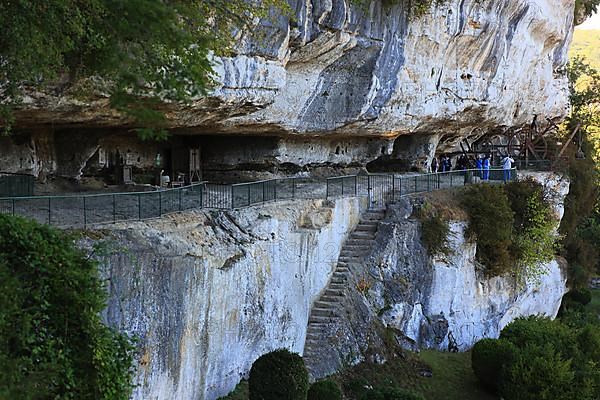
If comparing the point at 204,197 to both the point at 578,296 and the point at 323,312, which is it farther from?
the point at 578,296

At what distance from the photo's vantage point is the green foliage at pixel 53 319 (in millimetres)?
7867

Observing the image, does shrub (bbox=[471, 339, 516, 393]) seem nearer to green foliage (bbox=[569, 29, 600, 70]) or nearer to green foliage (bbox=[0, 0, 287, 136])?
green foliage (bbox=[0, 0, 287, 136])

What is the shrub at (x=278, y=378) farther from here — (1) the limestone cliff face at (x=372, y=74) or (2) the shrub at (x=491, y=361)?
(2) the shrub at (x=491, y=361)

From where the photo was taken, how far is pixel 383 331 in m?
16.4

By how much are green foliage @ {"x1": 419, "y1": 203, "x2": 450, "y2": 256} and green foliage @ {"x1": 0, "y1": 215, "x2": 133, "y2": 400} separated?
10.9 metres

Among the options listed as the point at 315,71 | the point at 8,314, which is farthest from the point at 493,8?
the point at 8,314

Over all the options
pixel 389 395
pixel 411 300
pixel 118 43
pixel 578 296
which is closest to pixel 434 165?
pixel 578 296

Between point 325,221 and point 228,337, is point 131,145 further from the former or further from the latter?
point 228,337

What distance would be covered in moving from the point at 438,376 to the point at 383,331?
5.35ft

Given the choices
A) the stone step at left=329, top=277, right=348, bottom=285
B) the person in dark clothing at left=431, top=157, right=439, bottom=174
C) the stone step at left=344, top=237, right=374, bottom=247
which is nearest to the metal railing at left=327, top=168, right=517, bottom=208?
the stone step at left=344, top=237, right=374, bottom=247

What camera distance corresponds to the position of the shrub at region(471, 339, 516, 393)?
54.2 feet

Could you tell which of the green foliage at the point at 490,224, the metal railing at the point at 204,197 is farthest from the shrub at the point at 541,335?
the metal railing at the point at 204,197

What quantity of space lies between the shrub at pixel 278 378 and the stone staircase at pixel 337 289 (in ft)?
7.00

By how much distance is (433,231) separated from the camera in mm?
18516
